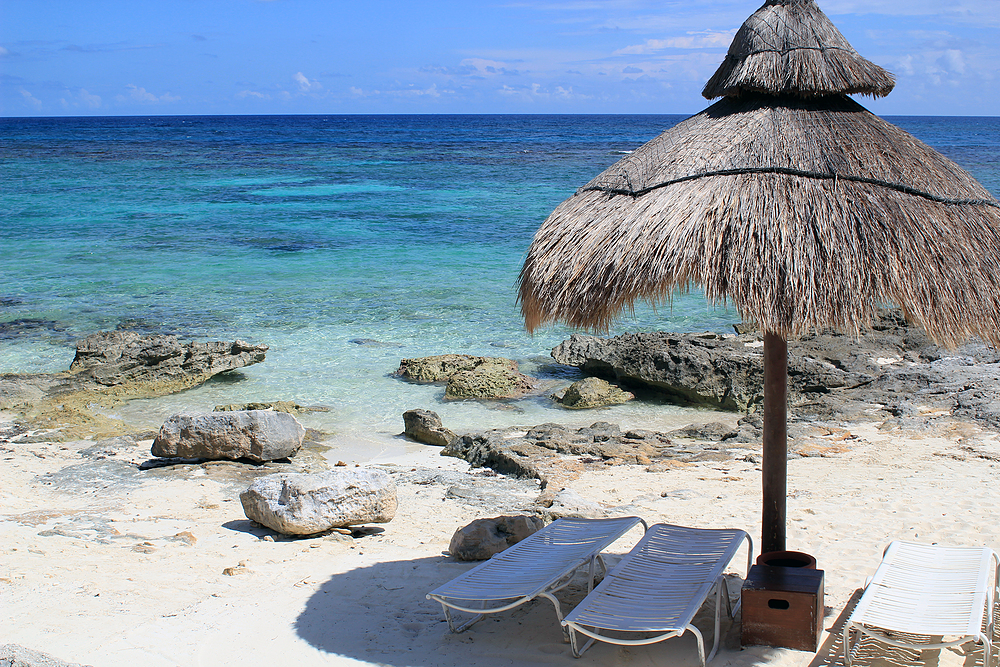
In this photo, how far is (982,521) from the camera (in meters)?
5.15

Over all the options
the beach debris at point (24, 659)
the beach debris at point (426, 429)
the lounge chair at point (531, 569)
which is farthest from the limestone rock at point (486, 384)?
the beach debris at point (24, 659)

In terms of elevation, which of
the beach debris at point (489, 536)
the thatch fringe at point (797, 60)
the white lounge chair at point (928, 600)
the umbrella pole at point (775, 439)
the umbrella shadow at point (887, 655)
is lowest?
the beach debris at point (489, 536)

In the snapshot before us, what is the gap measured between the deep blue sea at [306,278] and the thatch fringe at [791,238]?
1.42 m

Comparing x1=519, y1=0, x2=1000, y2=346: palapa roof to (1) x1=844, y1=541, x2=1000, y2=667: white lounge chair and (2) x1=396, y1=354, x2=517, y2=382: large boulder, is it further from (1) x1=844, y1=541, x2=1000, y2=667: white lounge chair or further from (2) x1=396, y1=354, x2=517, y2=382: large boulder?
(2) x1=396, y1=354, x2=517, y2=382: large boulder

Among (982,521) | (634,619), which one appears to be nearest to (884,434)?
(982,521)

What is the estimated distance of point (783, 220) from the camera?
3.12m

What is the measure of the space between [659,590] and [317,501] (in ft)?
7.71

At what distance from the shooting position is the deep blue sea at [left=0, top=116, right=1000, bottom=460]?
367 inches

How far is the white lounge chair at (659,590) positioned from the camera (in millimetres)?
3232

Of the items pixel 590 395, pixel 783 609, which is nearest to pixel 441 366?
pixel 590 395

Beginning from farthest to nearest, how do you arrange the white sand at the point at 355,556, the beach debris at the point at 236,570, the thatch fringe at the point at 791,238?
1. the beach debris at the point at 236,570
2. the white sand at the point at 355,556
3. the thatch fringe at the point at 791,238

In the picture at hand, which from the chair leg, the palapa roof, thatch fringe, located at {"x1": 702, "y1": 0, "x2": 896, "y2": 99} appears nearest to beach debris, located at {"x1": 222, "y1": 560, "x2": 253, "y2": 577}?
the chair leg

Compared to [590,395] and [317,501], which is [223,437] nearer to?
[317,501]

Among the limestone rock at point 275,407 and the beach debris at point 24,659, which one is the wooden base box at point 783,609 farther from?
the limestone rock at point 275,407
